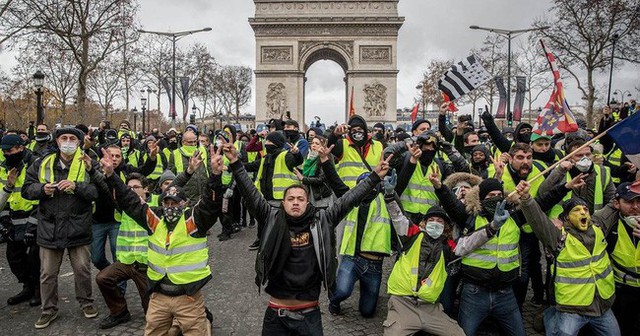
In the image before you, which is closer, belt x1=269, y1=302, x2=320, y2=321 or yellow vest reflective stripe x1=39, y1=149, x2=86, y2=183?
belt x1=269, y1=302, x2=320, y2=321

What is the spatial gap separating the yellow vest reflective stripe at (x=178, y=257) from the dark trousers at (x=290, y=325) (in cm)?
88

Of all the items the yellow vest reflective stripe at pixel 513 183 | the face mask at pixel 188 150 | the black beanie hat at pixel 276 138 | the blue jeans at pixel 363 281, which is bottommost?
the blue jeans at pixel 363 281

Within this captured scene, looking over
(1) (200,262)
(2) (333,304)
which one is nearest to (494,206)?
(2) (333,304)

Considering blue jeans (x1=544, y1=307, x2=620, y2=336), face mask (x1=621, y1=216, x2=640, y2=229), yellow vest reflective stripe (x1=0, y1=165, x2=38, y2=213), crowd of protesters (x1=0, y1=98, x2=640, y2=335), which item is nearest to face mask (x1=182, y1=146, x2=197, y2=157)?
crowd of protesters (x1=0, y1=98, x2=640, y2=335)

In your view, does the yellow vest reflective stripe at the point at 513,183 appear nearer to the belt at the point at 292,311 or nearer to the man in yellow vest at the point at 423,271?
the man in yellow vest at the point at 423,271

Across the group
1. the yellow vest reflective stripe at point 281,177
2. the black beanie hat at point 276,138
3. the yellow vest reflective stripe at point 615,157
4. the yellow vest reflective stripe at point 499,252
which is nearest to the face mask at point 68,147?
the black beanie hat at point 276,138

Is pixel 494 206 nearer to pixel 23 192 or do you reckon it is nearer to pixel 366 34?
pixel 23 192

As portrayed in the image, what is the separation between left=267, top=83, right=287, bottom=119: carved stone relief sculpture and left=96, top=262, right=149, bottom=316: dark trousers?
3055 cm

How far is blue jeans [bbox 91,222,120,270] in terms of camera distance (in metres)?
5.78

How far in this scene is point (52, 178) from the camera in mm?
5176

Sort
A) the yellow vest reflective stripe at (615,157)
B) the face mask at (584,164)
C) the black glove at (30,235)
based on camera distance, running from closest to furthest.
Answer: the face mask at (584,164) < the black glove at (30,235) < the yellow vest reflective stripe at (615,157)

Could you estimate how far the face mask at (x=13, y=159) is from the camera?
5897mm

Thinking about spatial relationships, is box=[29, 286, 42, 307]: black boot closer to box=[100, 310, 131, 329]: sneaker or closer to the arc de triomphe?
box=[100, 310, 131, 329]: sneaker

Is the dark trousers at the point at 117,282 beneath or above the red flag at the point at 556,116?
beneath
